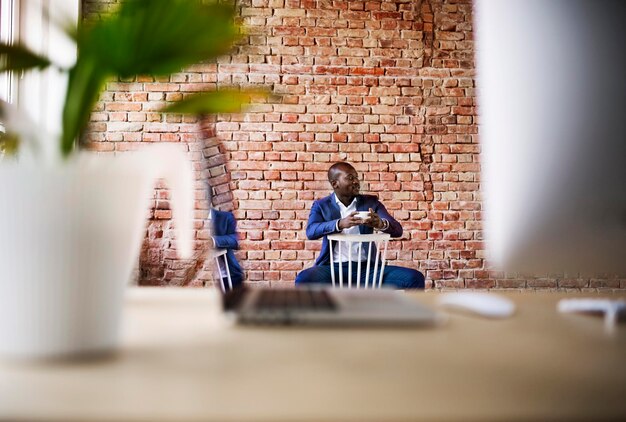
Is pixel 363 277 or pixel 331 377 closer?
pixel 331 377

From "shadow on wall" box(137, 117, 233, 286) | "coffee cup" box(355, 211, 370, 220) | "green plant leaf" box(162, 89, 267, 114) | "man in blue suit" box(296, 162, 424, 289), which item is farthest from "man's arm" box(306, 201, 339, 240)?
"green plant leaf" box(162, 89, 267, 114)

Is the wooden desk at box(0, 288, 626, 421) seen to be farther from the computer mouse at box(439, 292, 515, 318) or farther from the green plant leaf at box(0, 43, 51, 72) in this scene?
the green plant leaf at box(0, 43, 51, 72)

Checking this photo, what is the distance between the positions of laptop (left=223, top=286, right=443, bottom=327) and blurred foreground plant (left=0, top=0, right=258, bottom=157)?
25 cm

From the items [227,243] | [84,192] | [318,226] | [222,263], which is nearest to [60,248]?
[84,192]

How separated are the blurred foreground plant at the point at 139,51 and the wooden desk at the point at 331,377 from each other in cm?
21

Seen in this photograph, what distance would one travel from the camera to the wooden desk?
36 centimetres

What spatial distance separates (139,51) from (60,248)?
197 millimetres

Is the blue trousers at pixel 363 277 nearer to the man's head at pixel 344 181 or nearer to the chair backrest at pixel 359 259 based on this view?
the chair backrest at pixel 359 259

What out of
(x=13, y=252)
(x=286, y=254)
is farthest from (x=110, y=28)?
(x=286, y=254)

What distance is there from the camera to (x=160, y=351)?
0.54 meters

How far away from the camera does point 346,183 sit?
363 centimetres

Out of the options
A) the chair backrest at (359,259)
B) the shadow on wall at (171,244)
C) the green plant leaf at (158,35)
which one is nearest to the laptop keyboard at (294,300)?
the green plant leaf at (158,35)

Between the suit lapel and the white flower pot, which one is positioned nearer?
the white flower pot

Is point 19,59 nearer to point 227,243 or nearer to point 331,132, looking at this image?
point 227,243
